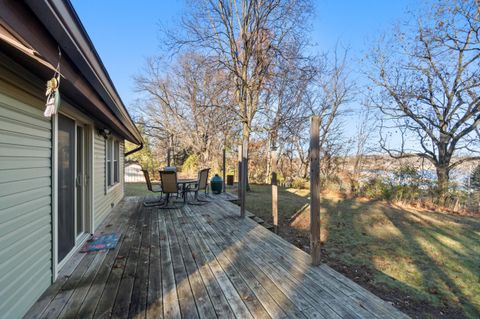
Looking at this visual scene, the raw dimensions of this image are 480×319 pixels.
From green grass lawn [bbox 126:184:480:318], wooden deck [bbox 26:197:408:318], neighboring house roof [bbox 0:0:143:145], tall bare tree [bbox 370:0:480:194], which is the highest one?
tall bare tree [bbox 370:0:480:194]

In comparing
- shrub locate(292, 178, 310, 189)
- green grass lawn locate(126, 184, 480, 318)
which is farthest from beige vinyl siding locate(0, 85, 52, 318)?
shrub locate(292, 178, 310, 189)

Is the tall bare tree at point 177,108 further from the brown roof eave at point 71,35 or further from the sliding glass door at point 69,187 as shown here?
the brown roof eave at point 71,35

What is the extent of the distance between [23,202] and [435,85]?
14.2 metres

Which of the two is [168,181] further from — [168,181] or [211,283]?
[211,283]

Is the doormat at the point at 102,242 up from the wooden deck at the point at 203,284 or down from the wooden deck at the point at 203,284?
up

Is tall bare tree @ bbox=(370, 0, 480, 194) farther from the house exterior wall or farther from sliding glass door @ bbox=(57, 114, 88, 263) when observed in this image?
the house exterior wall

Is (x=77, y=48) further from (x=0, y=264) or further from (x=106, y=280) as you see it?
(x=106, y=280)

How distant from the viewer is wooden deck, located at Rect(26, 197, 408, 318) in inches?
72.9

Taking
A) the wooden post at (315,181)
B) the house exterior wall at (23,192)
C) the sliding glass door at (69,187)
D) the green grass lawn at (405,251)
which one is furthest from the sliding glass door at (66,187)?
the green grass lawn at (405,251)

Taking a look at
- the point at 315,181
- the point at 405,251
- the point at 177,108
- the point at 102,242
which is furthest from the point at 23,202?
the point at 177,108

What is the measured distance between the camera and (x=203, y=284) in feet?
7.41

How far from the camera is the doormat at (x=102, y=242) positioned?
3.17 m

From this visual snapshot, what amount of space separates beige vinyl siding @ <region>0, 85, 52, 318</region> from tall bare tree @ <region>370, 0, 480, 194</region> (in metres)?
11.3

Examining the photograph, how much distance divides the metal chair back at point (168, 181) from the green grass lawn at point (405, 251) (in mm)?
2594
